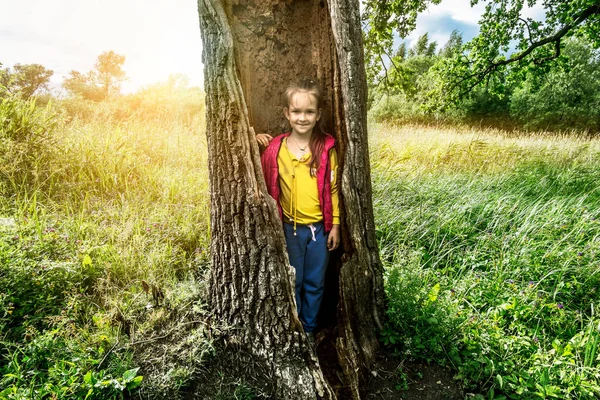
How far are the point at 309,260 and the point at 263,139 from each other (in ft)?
2.97

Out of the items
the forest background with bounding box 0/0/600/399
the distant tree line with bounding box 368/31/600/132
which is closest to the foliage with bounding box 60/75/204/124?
the forest background with bounding box 0/0/600/399

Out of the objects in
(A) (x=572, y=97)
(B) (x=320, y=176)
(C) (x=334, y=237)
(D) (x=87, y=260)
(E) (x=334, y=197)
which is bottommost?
(D) (x=87, y=260)

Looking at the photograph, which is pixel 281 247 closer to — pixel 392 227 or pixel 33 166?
pixel 392 227

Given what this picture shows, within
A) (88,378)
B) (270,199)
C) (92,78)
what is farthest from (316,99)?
(92,78)

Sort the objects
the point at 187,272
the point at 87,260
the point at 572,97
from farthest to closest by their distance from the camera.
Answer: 1. the point at 572,97
2. the point at 187,272
3. the point at 87,260

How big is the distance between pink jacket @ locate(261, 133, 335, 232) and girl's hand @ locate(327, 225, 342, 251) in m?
0.04

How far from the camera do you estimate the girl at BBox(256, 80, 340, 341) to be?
6.72 feet

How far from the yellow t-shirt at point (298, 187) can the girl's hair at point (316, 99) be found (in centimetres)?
4

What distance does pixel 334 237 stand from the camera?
210 centimetres

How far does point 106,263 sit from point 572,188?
5983mm

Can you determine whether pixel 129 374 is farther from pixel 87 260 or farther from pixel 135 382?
pixel 87 260

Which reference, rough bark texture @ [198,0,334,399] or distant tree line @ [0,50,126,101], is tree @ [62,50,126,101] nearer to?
distant tree line @ [0,50,126,101]

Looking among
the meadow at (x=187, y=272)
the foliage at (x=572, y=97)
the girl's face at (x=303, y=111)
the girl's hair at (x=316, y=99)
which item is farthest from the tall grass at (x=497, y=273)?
the foliage at (x=572, y=97)

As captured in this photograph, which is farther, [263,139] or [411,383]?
[263,139]
